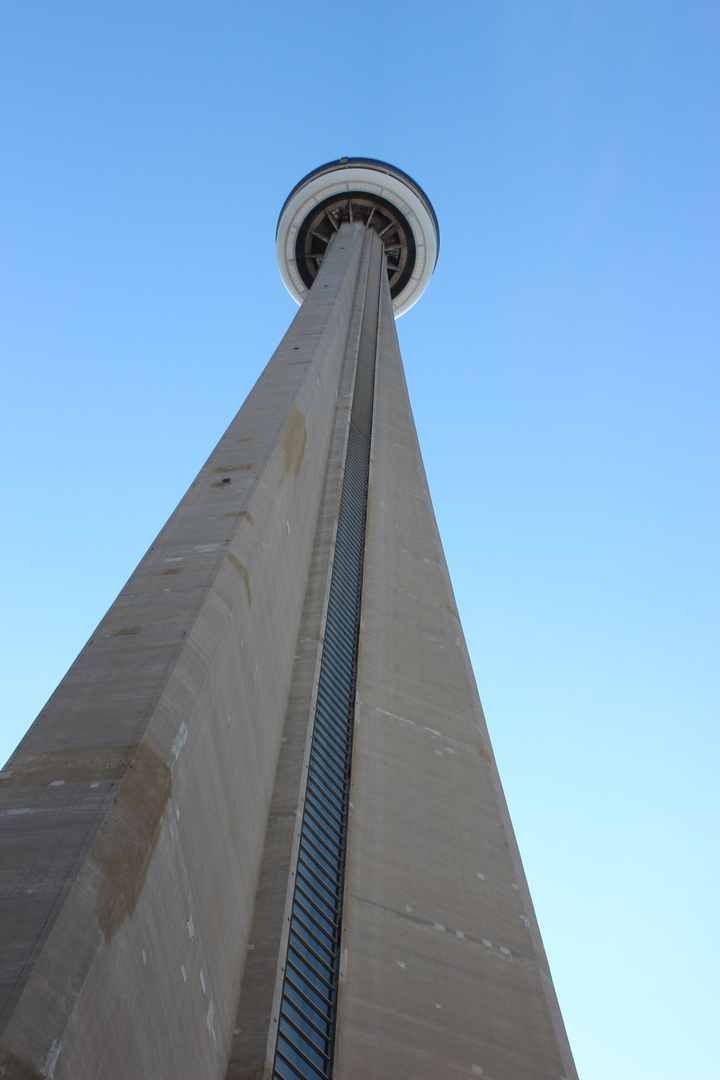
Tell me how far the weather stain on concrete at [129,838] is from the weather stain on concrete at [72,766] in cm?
9

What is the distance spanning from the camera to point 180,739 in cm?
518

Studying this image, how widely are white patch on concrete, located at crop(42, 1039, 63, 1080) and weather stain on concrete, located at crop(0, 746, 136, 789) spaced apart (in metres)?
1.38

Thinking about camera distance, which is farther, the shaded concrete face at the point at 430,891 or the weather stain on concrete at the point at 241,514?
Result: the weather stain on concrete at the point at 241,514

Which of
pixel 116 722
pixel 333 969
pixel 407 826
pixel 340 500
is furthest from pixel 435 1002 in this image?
pixel 340 500

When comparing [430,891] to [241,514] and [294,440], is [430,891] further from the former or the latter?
[294,440]

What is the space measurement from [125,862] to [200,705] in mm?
1572

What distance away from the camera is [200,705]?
222 inches

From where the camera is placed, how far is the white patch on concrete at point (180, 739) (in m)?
5.05

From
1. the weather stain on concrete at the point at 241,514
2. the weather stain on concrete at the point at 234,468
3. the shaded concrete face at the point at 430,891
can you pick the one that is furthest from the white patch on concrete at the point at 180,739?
the weather stain on concrete at the point at 234,468

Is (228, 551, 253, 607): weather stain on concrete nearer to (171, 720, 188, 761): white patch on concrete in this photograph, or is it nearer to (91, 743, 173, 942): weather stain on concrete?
(171, 720, 188, 761): white patch on concrete

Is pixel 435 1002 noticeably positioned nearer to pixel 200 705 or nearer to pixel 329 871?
pixel 329 871

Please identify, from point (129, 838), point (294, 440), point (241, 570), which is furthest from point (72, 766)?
point (294, 440)

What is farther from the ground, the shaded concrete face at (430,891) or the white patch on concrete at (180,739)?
the shaded concrete face at (430,891)

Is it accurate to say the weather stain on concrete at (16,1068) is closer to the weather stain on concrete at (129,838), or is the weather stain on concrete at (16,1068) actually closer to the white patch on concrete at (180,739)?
the weather stain on concrete at (129,838)
